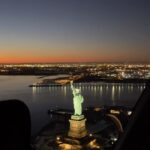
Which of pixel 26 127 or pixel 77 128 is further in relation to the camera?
pixel 77 128

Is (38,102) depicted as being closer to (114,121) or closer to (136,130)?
(114,121)

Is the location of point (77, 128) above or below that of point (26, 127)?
below

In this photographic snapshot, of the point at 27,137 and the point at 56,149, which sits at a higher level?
the point at 27,137

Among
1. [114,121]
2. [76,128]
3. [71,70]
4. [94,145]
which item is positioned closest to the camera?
[94,145]

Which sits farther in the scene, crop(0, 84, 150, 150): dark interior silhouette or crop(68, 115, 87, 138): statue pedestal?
crop(68, 115, 87, 138): statue pedestal

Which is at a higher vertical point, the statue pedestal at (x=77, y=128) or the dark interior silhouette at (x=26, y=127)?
the dark interior silhouette at (x=26, y=127)

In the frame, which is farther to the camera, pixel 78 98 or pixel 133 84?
pixel 133 84

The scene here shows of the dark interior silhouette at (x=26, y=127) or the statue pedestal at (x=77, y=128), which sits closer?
the dark interior silhouette at (x=26, y=127)

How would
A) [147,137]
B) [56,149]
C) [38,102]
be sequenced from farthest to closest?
[38,102] → [56,149] → [147,137]

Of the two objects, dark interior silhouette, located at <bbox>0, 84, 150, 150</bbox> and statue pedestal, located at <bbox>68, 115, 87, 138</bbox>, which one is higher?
dark interior silhouette, located at <bbox>0, 84, 150, 150</bbox>

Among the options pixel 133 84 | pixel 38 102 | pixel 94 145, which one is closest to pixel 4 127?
pixel 94 145
